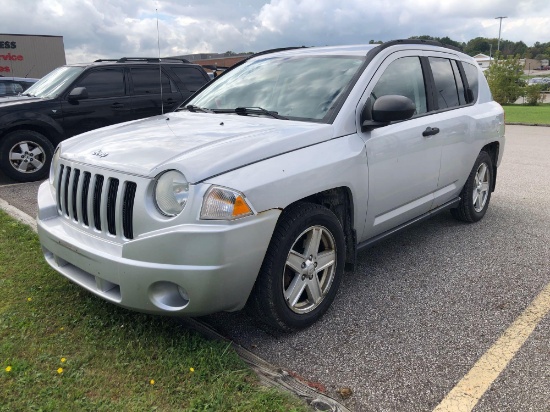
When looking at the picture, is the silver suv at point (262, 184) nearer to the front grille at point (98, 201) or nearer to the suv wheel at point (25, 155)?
the front grille at point (98, 201)

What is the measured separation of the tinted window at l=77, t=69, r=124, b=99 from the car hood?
4695 millimetres

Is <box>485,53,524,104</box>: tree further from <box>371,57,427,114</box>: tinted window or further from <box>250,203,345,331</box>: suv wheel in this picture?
<box>250,203,345,331</box>: suv wheel

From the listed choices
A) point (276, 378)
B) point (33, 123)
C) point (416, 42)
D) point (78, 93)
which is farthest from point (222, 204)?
point (33, 123)

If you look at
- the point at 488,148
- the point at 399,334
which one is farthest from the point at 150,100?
the point at 399,334

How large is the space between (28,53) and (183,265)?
3713 cm

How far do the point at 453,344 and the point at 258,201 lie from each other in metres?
1.45

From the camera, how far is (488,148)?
5324mm

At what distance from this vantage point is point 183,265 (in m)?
2.48

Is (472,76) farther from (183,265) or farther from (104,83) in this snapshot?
(104,83)

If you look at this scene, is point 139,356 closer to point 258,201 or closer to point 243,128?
point 258,201

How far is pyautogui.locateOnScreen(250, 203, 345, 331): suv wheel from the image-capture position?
2.77 m

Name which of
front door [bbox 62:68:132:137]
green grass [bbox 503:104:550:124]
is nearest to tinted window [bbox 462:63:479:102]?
front door [bbox 62:68:132:137]

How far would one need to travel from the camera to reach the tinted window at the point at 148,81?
8.23 m

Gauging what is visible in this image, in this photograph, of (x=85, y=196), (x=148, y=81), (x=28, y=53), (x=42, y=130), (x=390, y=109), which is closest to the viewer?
(x=85, y=196)
